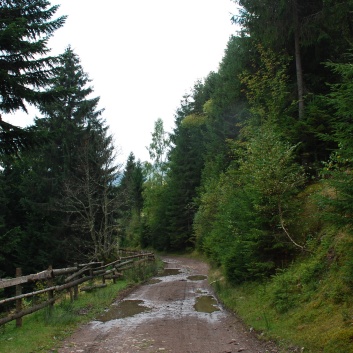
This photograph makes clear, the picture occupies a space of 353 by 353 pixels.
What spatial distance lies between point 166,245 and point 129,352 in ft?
135

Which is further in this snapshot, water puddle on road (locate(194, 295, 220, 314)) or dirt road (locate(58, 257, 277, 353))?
water puddle on road (locate(194, 295, 220, 314))

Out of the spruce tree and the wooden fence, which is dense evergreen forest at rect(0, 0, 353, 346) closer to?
the spruce tree

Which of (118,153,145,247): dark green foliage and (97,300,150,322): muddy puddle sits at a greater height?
(118,153,145,247): dark green foliage

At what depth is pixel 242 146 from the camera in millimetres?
21422

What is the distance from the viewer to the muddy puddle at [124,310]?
9913 millimetres

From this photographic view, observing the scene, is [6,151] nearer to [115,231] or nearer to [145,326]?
[145,326]

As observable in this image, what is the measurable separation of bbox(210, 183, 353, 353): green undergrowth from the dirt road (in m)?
0.53

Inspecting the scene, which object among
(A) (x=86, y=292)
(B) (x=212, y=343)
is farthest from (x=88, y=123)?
(B) (x=212, y=343)

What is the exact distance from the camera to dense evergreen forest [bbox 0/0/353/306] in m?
10.4

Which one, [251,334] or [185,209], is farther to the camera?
[185,209]

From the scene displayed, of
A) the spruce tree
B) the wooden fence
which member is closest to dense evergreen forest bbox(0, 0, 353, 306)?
the spruce tree

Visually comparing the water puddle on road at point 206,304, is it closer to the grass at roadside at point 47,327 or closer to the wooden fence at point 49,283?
the grass at roadside at point 47,327

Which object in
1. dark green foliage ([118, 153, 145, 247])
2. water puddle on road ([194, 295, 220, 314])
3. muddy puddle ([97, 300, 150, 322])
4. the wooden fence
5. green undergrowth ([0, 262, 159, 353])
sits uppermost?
dark green foliage ([118, 153, 145, 247])

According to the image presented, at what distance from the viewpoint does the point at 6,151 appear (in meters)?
12.4
